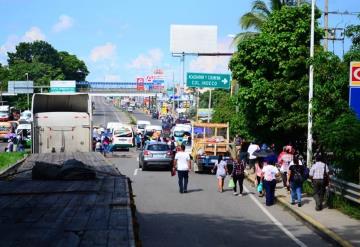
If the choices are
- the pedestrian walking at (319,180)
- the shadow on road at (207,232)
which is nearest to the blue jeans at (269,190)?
the pedestrian walking at (319,180)

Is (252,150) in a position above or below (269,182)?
above

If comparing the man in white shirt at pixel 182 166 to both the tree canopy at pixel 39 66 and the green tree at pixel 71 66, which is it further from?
the green tree at pixel 71 66

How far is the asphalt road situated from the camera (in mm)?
13227

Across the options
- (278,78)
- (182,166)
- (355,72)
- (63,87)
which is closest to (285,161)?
(182,166)

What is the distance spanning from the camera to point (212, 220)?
643 inches

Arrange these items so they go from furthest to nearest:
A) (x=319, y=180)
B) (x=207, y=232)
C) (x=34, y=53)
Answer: (x=34, y=53), (x=319, y=180), (x=207, y=232)

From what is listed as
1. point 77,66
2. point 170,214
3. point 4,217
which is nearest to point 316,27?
point 170,214

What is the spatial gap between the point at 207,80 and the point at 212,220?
38.3 m

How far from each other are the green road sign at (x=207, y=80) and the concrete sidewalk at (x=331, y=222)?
33521 mm

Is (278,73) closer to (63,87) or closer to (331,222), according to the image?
(331,222)

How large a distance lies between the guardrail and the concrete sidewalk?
487mm

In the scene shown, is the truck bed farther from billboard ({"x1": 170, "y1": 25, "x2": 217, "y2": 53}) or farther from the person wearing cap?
billboard ({"x1": 170, "y1": 25, "x2": 217, "y2": 53})

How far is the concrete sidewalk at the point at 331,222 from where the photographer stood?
43.4 ft

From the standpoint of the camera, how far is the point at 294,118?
84.3 feet
